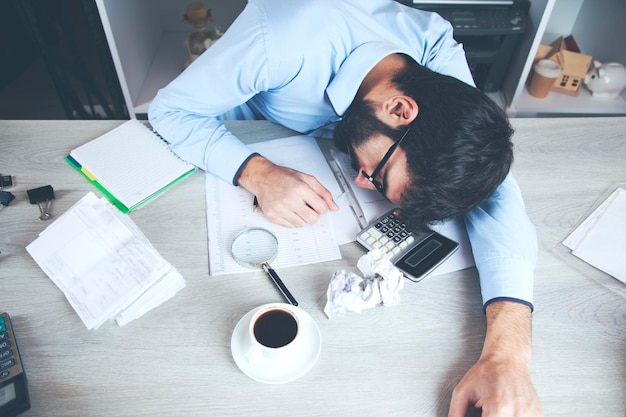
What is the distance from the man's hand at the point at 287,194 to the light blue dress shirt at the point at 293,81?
56 millimetres

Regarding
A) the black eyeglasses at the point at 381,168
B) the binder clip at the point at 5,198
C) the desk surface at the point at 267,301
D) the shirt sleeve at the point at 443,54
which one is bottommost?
the desk surface at the point at 267,301

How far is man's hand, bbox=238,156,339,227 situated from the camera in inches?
34.8

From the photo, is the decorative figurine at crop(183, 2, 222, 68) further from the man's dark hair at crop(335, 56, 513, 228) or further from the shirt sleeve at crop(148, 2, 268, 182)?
the man's dark hair at crop(335, 56, 513, 228)

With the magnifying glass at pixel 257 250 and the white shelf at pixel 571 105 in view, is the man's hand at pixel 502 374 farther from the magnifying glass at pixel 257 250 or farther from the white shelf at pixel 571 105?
the white shelf at pixel 571 105

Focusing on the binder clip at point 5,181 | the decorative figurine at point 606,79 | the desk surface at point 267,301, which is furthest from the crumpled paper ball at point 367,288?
the decorative figurine at point 606,79

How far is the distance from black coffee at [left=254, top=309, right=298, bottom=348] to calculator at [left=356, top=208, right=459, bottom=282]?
0.80 ft

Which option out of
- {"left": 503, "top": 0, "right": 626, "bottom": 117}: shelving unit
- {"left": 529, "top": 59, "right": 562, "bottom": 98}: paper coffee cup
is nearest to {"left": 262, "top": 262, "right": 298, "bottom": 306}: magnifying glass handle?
{"left": 503, "top": 0, "right": 626, "bottom": 117}: shelving unit

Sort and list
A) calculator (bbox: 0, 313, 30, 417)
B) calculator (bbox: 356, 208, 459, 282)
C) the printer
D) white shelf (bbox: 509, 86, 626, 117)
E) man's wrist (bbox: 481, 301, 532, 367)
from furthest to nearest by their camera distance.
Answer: white shelf (bbox: 509, 86, 626, 117)
the printer
calculator (bbox: 356, 208, 459, 282)
man's wrist (bbox: 481, 301, 532, 367)
calculator (bbox: 0, 313, 30, 417)

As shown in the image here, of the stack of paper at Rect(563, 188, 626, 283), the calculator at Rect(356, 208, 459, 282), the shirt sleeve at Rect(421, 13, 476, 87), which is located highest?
the shirt sleeve at Rect(421, 13, 476, 87)

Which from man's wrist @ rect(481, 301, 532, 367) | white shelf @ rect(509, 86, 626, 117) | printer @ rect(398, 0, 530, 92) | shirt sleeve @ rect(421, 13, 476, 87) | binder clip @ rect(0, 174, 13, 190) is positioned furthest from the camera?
white shelf @ rect(509, 86, 626, 117)

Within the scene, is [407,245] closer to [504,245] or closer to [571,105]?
[504,245]

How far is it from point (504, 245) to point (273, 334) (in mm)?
483

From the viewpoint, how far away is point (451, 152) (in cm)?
81

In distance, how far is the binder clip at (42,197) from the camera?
89 centimetres
